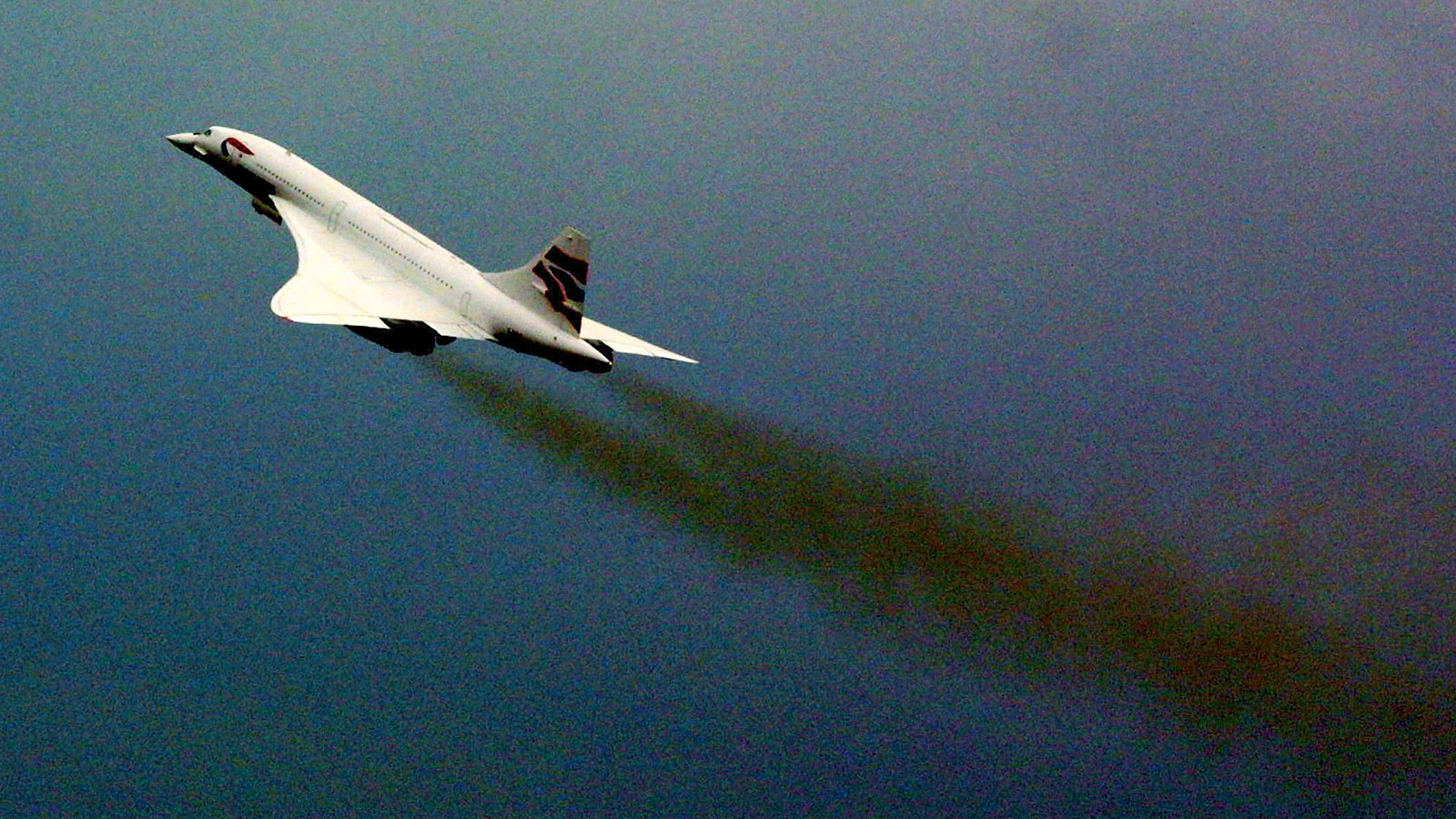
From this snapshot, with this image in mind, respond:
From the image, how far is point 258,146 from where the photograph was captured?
5056 centimetres

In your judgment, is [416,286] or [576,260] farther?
[416,286]

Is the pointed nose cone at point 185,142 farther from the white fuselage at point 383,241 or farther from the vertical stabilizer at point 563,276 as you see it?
the vertical stabilizer at point 563,276

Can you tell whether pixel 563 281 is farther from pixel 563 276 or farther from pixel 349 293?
pixel 349 293

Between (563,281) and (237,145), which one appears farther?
(237,145)

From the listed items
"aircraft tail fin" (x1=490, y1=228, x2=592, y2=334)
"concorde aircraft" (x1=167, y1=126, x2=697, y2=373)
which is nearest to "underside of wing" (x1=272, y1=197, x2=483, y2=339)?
"concorde aircraft" (x1=167, y1=126, x2=697, y2=373)

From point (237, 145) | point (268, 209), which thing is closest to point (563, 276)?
point (268, 209)

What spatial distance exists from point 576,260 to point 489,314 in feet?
10.5

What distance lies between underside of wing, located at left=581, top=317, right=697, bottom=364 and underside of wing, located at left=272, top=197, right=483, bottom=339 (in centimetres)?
502

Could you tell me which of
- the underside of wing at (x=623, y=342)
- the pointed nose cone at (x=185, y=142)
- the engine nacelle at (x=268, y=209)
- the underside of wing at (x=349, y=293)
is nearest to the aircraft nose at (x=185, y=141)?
the pointed nose cone at (x=185, y=142)

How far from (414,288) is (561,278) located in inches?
219

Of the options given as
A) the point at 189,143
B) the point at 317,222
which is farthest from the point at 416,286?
the point at 189,143

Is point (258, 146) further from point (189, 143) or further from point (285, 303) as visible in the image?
point (285, 303)

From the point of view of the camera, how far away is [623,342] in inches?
1890

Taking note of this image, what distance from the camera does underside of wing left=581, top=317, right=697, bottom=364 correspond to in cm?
4694
